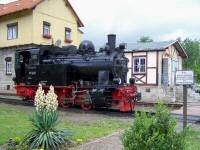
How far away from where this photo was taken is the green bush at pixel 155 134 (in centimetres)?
587

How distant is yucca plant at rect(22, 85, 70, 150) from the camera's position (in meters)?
9.28

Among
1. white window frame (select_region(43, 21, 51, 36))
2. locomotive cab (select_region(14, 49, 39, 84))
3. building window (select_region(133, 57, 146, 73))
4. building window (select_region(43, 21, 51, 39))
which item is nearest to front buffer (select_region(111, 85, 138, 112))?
locomotive cab (select_region(14, 49, 39, 84))

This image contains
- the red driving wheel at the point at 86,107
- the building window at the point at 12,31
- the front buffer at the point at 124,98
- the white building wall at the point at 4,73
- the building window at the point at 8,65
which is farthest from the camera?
the building window at the point at 8,65

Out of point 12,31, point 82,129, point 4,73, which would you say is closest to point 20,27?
point 12,31

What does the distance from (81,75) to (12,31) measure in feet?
55.8

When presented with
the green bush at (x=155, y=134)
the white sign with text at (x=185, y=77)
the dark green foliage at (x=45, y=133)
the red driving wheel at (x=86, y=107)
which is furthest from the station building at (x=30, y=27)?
the green bush at (x=155, y=134)

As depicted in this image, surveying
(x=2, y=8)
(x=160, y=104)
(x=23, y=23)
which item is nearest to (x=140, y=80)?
(x=23, y=23)

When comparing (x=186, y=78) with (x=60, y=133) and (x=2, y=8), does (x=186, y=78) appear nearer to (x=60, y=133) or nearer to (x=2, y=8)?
(x=60, y=133)

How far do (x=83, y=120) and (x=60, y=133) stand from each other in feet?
17.8

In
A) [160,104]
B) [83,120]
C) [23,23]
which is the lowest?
[83,120]

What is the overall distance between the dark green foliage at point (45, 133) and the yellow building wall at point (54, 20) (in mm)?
23743

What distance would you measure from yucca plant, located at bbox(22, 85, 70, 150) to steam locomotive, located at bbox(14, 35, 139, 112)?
8102 mm

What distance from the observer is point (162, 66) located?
3062cm

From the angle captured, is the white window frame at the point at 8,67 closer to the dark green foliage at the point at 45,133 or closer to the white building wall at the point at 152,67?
the white building wall at the point at 152,67
